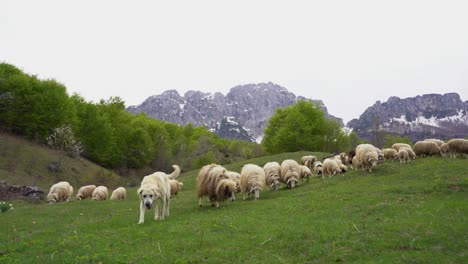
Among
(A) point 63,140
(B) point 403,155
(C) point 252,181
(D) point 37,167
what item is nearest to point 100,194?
(C) point 252,181

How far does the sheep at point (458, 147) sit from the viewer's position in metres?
31.7

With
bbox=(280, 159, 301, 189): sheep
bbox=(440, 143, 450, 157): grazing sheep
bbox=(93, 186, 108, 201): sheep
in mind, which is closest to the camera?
bbox=(280, 159, 301, 189): sheep

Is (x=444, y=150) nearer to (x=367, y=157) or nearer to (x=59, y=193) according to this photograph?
(x=367, y=157)

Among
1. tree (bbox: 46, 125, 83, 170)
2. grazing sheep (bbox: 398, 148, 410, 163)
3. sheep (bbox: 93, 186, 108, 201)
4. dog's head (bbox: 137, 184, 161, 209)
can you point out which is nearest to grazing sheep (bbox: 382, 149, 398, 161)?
grazing sheep (bbox: 398, 148, 410, 163)

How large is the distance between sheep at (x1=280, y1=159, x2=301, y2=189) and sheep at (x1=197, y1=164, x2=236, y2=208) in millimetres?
8755

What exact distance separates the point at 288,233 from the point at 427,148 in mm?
26617

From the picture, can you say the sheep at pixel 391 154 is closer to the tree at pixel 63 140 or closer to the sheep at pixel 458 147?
the sheep at pixel 458 147

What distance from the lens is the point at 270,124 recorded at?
85250mm

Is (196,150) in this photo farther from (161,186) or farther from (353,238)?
(353,238)

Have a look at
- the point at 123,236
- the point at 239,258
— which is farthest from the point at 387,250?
the point at 123,236

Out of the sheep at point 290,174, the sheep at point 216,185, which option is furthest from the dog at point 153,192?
the sheep at point 290,174

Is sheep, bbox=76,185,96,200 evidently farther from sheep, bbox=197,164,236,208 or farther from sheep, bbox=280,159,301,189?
sheep, bbox=197,164,236,208

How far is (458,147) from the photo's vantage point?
31.9m

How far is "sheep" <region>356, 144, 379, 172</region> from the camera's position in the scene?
29211 millimetres
